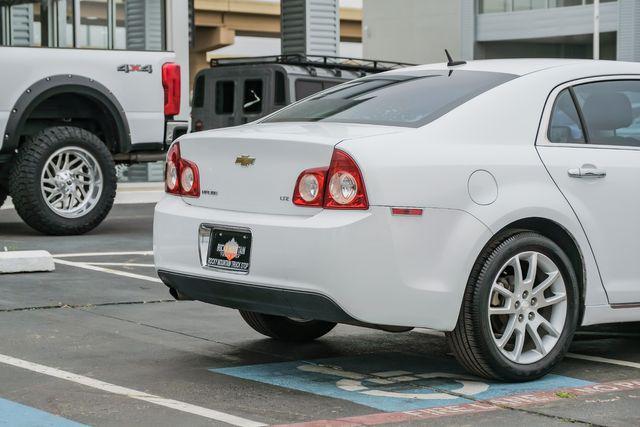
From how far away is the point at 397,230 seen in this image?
595 centimetres

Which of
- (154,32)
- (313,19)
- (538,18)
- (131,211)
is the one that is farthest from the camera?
(538,18)

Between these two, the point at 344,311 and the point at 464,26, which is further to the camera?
the point at 464,26

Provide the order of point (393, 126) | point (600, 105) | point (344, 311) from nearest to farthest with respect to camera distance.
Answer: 1. point (344, 311)
2. point (393, 126)
3. point (600, 105)

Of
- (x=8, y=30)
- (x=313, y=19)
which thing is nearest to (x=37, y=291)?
(x=8, y=30)

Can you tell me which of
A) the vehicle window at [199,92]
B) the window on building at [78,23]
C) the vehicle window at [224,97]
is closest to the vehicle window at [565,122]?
the window on building at [78,23]

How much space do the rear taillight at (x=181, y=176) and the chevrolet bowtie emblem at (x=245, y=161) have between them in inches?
12.9

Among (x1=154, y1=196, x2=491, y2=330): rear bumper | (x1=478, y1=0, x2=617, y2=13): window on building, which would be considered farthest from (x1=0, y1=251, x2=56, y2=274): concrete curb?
(x1=478, y1=0, x2=617, y2=13): window on building

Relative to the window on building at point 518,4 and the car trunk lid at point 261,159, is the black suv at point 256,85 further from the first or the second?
the window on building at point 518,4

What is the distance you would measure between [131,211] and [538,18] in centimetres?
3981

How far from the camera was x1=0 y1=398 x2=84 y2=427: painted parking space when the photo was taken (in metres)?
5.38

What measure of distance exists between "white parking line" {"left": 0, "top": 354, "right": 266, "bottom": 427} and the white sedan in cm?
66

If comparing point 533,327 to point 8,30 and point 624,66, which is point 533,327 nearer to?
point 624,66

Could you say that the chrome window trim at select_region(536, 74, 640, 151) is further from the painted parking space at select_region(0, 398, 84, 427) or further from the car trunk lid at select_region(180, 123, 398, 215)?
the painted parking space at select_region(0, 398, 84, 427)

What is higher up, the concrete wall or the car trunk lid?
the concrete wall
